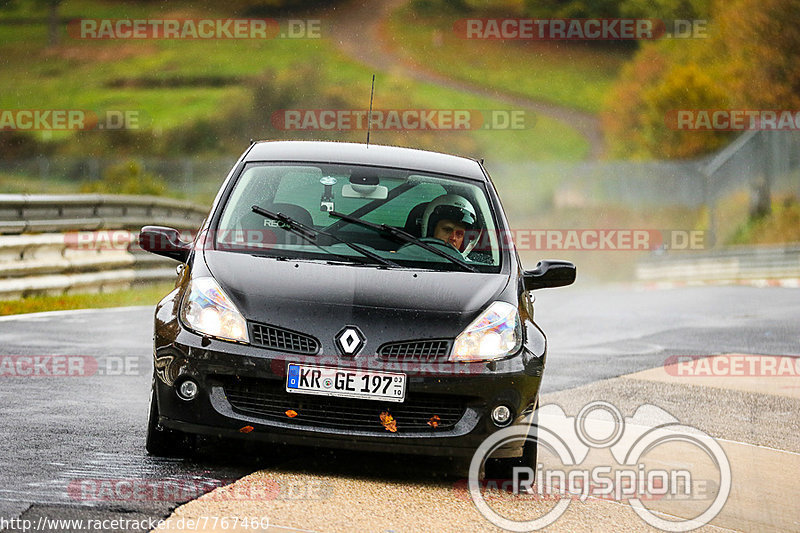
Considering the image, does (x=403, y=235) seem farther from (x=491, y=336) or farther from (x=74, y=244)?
(x=74, y=244)

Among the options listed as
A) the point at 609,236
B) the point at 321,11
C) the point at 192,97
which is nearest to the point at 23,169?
the point at 609,236

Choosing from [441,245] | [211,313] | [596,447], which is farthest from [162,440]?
[596,447]

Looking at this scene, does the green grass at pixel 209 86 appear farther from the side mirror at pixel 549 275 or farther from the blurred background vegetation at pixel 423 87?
the side mirror at pixel 549 275

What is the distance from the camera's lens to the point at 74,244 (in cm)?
1532

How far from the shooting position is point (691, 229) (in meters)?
53.4

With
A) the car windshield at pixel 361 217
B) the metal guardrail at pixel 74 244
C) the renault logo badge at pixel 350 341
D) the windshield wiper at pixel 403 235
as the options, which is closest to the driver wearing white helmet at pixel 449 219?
the car windshield at pixel 361 217

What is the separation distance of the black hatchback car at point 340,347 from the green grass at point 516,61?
362 ft

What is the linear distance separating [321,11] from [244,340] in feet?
414

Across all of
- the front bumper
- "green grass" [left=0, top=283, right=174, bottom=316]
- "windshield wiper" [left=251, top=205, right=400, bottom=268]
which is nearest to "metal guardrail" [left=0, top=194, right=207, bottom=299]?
"green grass" [left=0, top=283, right=174, bottom=316]

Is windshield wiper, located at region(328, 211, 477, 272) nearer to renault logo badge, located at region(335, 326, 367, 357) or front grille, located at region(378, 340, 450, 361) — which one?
front grille, located at region(378, 340, 450, 361)

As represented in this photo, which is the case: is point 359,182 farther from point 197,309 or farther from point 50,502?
point 50,502

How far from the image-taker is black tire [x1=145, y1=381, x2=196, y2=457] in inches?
249

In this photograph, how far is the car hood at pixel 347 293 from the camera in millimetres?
6090

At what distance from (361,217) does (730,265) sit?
2765 cm
